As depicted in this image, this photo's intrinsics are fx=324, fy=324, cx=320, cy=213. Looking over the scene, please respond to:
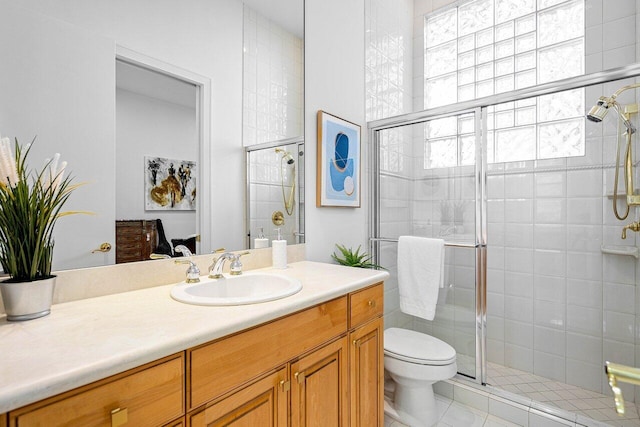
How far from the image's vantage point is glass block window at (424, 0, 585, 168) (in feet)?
7.06

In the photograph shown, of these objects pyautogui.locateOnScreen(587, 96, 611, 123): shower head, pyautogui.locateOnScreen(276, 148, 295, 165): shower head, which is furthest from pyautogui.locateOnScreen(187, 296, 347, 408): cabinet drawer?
pyautogui.locateOnScreen(587, 96, 611, 123): shower head

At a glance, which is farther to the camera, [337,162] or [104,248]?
[337,162]

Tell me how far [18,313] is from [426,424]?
6.15ft

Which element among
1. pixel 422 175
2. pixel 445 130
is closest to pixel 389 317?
pixel 422 175

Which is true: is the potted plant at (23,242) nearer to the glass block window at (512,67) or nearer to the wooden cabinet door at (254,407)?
the wooden cabinet door at (254,407)

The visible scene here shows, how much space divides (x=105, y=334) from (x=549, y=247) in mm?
2522

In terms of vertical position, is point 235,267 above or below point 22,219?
below

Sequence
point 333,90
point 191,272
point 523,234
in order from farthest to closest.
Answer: point 523,234 < point 333,90 < point 191,272

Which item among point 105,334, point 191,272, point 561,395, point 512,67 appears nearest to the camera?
point 105,334

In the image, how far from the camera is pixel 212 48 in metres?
1.40

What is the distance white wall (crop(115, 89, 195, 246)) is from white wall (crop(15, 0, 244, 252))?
0.11m

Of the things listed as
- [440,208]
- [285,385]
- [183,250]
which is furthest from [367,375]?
[440,208]

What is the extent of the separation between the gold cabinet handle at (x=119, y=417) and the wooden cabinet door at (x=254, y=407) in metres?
0.16

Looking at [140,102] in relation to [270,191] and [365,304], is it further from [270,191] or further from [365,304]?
[365,304]
